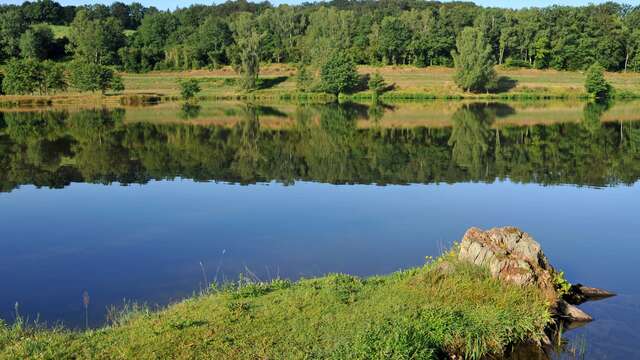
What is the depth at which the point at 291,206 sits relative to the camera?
24.4m

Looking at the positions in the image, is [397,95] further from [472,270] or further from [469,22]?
[472,270]

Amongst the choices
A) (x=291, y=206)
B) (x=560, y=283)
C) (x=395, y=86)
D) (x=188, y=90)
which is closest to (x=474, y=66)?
(x=395, y=86)

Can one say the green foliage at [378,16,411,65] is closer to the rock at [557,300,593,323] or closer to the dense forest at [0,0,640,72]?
the dense forest at [0,0,640,72]

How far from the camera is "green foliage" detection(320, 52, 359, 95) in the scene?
10006 cm

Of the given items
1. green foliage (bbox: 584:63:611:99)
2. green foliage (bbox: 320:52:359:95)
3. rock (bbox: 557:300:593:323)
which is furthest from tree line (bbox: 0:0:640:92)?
rock (bbox: 557:300:593:323)

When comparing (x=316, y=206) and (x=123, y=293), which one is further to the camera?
(x=316, y=206)

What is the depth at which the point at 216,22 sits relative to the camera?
468ft

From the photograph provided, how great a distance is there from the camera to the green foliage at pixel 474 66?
98.1 metres

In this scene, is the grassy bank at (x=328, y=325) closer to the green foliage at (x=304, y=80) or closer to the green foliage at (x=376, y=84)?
the green foliage at (x=376, y=84)

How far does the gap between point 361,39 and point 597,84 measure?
164ft

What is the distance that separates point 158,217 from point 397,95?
263 ft

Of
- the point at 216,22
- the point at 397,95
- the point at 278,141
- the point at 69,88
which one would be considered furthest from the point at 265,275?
the point at 216,22

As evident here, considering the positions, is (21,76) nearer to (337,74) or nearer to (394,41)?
(337,74)

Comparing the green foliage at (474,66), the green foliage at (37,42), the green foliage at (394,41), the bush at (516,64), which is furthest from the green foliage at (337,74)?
the green foliage at (37,42)
